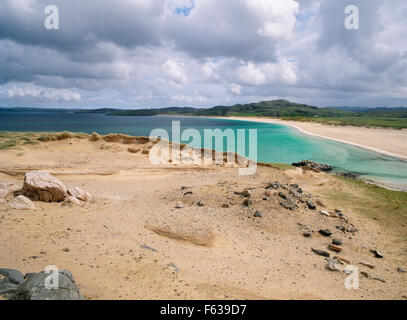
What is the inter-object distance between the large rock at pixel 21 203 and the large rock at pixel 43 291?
6.83 meters

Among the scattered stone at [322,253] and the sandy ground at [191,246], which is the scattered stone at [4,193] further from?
the scattered stone at [322,253]

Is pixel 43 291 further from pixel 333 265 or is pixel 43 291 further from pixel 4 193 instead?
pixel 4 193

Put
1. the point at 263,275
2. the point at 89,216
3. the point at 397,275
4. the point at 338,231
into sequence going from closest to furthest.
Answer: the point at 263,275
the point at 397,275
the point at 89,216
the point at 338,231

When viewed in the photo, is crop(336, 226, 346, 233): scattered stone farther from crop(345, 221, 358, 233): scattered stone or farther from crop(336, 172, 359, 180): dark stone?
crop(336, 172, 359, 180): dark stone

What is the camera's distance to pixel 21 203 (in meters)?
10.1

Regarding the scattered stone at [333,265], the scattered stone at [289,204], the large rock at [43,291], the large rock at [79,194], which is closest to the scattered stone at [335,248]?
the scattered stone at [333,265]

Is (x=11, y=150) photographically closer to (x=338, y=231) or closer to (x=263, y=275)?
(x=263, y=275)

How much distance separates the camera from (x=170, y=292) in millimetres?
5820

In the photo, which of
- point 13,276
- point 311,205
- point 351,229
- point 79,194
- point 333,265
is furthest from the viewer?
point 311,205

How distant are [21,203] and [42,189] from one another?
1.01 metres

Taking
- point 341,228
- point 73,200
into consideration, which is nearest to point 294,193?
point 341,228

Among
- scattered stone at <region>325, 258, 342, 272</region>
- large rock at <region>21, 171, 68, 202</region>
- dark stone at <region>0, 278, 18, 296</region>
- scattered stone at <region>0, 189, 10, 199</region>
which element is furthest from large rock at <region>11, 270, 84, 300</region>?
scattered stone at <region>0, 189, 10, 199</region>
